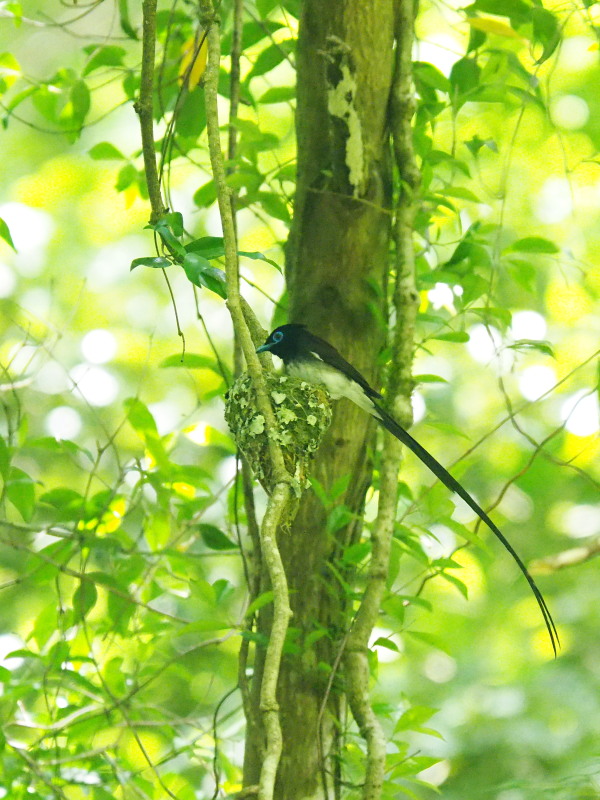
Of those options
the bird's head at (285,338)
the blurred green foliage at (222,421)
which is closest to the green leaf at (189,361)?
the blurred green foliage at (222,421)

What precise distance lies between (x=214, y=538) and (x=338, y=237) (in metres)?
1.06

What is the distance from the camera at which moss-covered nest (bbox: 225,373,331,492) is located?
251cm

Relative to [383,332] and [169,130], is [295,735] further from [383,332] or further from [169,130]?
[169,130]

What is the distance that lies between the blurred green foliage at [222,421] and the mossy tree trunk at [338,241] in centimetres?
13

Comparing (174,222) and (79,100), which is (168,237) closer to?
(174,222)

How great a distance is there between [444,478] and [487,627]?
161 inches

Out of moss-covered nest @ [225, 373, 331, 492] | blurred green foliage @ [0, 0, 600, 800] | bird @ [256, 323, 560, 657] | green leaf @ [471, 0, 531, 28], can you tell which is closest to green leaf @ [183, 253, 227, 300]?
blurred green foliage @ [0, 0, 600, 800]

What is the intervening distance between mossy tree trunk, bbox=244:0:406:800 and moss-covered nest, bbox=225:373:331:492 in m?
0.25

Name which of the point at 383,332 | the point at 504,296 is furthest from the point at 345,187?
the point at 504,296

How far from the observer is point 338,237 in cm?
298

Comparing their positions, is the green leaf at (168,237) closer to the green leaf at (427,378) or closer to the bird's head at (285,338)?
the bird's head at (285,338)

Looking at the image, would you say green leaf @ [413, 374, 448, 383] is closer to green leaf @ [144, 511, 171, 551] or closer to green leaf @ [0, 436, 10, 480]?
green leaf @ [144, 511, 171, 551]

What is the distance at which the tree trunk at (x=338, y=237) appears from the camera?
9.29ft

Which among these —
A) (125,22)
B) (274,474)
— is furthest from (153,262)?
(125,22)
